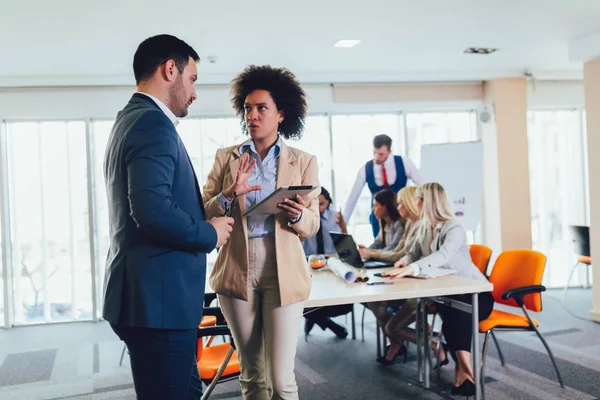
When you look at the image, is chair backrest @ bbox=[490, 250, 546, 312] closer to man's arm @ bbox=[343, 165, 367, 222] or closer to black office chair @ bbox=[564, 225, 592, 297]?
man's arm @ bbox=[343, 165, 367, 222]

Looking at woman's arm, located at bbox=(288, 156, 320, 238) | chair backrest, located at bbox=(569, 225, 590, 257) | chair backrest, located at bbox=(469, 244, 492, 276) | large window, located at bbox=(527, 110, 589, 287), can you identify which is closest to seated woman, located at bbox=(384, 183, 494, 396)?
chair backrest, located at bbox=(469, 244, 492, 276)

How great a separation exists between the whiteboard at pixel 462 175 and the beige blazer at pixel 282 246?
4.80 m

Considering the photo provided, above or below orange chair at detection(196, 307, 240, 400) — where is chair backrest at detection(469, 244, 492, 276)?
above

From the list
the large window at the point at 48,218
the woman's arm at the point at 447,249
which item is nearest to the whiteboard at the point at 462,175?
the woman's arm at the point at 447,249

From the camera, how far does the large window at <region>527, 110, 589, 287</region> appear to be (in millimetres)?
7504

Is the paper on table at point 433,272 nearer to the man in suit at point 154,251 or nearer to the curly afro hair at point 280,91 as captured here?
the curly afro hair at point 280,91

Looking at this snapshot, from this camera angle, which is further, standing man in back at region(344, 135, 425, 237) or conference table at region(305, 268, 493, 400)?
standing man in back at region(344, 135, 425, 237)

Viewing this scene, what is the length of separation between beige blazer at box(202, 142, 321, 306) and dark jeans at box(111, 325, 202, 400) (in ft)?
1.69

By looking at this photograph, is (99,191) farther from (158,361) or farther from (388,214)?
(158,361)

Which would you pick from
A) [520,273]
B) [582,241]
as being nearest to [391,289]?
[520,273]

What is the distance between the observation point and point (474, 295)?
2.98 metres

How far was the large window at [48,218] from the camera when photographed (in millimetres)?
6438

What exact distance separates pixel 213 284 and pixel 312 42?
3566 millimetres

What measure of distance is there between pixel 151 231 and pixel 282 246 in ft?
2.15
